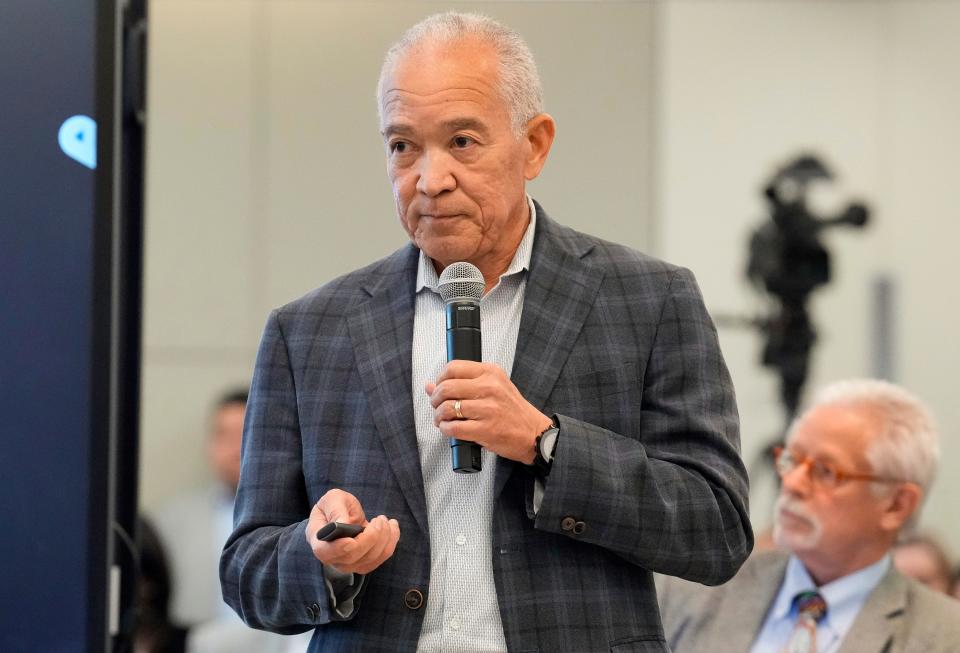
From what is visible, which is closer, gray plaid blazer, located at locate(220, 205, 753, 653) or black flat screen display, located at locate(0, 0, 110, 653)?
gray plaid blazer, located at locate(220, 205, 753, 653)

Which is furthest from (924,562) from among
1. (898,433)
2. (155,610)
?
(155,610)

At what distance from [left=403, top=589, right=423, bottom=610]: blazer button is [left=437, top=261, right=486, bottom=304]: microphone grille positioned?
1.04ft

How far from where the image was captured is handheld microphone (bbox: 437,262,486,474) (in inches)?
51.3

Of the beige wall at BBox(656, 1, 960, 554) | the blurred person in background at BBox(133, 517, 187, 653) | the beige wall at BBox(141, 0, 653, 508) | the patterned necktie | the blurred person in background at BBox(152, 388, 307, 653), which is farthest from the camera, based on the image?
the beige wall at BBox(656, 1, 960, 554)

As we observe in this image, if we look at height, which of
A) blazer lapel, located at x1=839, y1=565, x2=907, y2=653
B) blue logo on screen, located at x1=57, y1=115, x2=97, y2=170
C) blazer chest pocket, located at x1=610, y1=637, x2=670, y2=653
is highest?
blue logo on screen, located at x1=57, y1=115, x2=97, y2=170

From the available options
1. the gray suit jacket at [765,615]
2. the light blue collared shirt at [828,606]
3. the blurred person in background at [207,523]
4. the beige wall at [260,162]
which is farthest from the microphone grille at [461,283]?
the beige wall at [260,162]

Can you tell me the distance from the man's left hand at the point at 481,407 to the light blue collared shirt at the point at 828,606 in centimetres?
144

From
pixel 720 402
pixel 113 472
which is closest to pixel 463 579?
pixel 720 402

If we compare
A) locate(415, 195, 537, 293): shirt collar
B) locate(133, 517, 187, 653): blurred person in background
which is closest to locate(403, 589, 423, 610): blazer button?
locate(415, 195, 537, 293): shirt collar

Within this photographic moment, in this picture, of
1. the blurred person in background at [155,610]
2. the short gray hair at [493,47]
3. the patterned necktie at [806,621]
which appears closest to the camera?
the short gray hair at [493,47]

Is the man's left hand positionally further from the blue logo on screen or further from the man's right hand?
the blue logo on screen

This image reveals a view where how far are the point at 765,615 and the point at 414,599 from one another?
1.38m

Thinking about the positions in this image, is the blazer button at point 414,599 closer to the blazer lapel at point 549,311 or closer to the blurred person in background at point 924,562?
the blazer lapel at point 549,311

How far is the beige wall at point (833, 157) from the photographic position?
19.4ft
